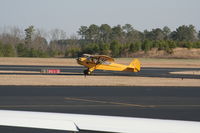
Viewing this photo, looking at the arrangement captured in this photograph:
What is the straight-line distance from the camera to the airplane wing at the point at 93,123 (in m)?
3.53

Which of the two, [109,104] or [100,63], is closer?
[109,104]

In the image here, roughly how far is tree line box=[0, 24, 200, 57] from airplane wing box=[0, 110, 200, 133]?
8302cm

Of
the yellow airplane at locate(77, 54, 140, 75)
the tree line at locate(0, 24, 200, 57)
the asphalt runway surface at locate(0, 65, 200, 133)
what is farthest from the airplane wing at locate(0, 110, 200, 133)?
the tree line at locate(0, 24, 200, 57)

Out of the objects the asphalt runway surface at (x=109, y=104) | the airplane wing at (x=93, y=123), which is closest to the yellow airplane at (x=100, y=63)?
the asphalt runway surface at (x=109, y=104)

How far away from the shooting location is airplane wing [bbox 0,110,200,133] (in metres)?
3.53

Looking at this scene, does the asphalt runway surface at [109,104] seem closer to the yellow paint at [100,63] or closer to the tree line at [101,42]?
the yellow paint at [100,63]

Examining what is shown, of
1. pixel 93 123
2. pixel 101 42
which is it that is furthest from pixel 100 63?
pixel 101 42

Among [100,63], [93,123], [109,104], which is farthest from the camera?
[100,63]

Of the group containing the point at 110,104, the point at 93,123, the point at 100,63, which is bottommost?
the point at 110,104

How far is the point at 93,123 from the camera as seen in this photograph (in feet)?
12.1

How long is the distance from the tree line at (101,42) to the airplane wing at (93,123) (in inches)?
3269

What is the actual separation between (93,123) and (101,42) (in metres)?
143

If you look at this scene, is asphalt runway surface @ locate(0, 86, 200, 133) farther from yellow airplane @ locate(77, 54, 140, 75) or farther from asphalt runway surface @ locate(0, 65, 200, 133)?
yellow airplane @ locate(77, 54, 140, 75)

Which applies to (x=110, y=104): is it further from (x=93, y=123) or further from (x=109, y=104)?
(x=93, y=123)
